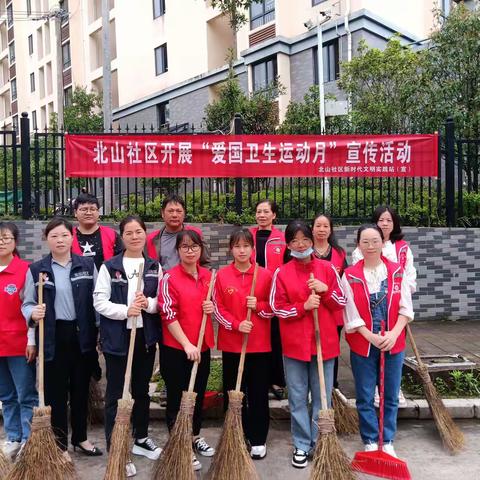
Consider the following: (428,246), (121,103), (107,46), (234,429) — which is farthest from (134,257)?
(121,103)

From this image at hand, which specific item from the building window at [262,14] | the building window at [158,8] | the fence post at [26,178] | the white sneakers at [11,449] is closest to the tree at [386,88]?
the fence post at [26,178]

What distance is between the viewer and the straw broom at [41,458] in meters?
2.99

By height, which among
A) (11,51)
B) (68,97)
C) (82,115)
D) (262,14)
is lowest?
(82,115)

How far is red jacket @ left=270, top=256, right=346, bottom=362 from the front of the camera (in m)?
3.41

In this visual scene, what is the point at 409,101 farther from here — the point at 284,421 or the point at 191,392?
the point at 191,392

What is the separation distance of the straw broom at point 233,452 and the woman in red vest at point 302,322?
0.39 meters

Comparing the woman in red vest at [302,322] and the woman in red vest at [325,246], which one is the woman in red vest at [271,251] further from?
the woman in red vest at [302,322]

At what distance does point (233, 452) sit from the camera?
3127 millimetres

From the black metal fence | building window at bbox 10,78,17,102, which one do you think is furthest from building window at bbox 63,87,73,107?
the black metal fence

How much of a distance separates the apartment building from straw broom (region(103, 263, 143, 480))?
8035 mm

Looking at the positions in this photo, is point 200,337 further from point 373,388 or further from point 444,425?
point 444,425

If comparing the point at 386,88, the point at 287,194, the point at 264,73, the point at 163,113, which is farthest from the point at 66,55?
the point at 287,194

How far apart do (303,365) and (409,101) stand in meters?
6.94

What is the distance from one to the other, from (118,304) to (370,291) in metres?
1.65
